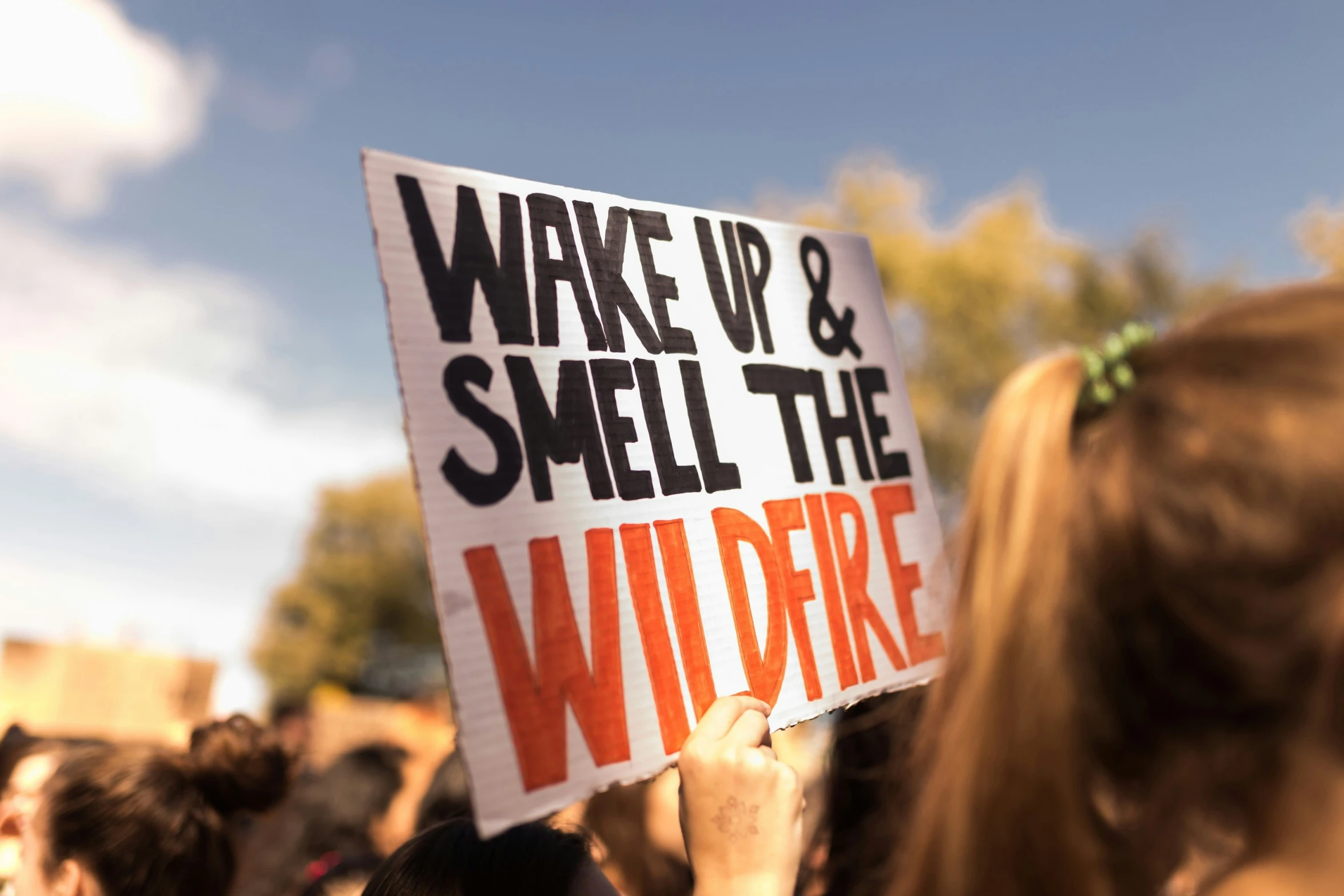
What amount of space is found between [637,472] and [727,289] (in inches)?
18.9

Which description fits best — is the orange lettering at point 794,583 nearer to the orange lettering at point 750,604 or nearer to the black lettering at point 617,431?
the orange lettering at point 750,604

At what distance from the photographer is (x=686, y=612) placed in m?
1.69

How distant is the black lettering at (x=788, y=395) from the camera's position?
1966mm

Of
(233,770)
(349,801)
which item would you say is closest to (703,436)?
(233,770)

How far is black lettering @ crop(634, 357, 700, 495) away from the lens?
1.74 metres

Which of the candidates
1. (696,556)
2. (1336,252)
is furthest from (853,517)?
(1336,252)

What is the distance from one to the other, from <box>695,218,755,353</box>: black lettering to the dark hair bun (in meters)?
1.69

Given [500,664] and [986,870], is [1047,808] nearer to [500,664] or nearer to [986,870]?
[986,870]

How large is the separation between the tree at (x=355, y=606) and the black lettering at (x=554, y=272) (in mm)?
37072

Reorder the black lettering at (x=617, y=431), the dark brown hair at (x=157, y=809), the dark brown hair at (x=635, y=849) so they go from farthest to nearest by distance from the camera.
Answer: the dark brown hair at (x=635, y=849) < the dark brown hair at (x=157, y=809) < the black lettering at (x=617, y=431)

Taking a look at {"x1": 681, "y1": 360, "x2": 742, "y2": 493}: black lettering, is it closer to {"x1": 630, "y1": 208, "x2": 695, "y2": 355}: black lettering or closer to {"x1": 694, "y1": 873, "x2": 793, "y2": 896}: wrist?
{"x1": 630, "y1": 208, "x2": 695, "y2": 355}: black lettering

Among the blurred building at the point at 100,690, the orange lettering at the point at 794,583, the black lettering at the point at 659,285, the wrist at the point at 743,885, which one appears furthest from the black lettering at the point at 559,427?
the blurred building at the point at 100,690

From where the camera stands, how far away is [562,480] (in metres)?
1.59

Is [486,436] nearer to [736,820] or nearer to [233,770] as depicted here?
[736,820]
